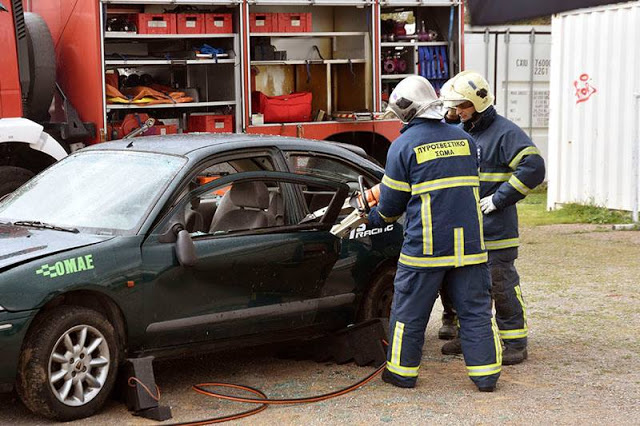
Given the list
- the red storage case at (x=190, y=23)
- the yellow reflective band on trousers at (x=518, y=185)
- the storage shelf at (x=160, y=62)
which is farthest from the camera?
the red storage case at (x=190, y=23)

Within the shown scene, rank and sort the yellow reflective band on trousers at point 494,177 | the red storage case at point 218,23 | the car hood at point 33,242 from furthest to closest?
1. the red storage case at point 218,23
2. the yellow reflective band on trousers at point 494,177
3. the car hood at point 33,242

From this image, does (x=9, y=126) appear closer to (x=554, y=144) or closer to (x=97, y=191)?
(x=97, y=191)

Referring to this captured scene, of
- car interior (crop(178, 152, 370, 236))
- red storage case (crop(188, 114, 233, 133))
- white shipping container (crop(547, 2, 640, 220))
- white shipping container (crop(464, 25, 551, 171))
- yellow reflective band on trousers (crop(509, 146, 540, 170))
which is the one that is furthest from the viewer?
white shipping container (crop(464, 25, 551, 171))

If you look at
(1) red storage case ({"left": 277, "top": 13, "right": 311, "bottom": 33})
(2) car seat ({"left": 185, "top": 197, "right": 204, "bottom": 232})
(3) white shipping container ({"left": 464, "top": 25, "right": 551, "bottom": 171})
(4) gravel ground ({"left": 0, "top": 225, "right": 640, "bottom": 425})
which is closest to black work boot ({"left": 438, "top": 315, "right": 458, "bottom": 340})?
(4) gravel ground ({"left": 0, "top": 225, "right": 640, "bottom": 425})

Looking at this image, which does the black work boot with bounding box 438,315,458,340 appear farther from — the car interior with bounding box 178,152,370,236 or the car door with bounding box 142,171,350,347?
the car interior with bounding box 178,152,370,236

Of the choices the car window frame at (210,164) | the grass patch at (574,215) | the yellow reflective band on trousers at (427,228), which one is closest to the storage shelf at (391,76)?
the grass patch at (574,215)

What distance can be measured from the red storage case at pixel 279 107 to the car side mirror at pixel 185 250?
6.92 metres

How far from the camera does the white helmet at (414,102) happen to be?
18.3ft

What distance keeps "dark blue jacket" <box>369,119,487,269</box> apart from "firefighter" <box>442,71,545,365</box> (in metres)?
0.61

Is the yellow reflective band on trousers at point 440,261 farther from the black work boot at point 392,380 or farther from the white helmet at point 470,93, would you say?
the white helmet at point 470,93

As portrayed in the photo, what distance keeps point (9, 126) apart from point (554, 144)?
311 inches

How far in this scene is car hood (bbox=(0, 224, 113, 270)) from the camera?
4844 millimetres

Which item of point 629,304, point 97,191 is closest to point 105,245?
point 97,191

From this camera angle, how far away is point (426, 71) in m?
13.3
